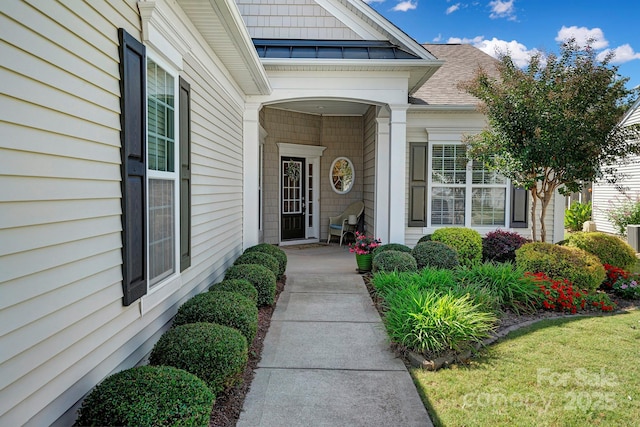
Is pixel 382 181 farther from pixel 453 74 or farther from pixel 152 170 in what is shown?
pixel 152 170

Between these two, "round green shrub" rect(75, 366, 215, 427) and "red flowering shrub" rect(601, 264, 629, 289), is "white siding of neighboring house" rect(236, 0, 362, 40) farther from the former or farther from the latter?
"round green shrub" rect(75, 366, 215, 427)

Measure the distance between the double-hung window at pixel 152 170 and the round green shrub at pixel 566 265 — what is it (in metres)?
4.69

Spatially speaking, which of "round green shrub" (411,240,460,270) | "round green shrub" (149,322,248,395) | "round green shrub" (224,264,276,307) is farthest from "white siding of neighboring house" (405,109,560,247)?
"round green shrub" (149,322,248,395)

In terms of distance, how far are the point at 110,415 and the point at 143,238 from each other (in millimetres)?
1212

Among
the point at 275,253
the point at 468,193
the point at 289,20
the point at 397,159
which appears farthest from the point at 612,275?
the point at 289,20

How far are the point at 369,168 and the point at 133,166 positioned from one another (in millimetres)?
8122

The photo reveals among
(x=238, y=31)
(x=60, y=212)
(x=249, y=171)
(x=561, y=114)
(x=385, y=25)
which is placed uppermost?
(x=385, y=25)

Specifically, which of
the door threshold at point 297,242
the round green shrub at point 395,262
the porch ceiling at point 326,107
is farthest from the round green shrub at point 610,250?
the door threshold at point 297,242

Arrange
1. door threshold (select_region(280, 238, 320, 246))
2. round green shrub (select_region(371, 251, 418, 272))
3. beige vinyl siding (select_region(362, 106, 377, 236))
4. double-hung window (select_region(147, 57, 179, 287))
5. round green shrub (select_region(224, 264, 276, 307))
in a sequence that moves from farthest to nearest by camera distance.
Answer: door threshold (select_region(280, 238, 320, 246)), beige vinyl siding (select_region(362, 106, 377, 236)), round green shrub (select_region(371, 251, 418, 272)), round green shrub (select_region(224, 264, 276, 307)), double-hung window (select_region(147, 57, 179, 287))

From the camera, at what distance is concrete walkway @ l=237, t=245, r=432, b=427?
10.3ft

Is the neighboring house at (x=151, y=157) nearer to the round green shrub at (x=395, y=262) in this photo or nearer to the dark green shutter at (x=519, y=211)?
the dark green shutter at (x=519, y=211)

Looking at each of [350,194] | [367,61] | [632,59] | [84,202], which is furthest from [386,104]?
[632,59]

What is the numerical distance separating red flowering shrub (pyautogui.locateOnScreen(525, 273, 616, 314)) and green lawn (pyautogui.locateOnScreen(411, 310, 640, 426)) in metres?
0.93

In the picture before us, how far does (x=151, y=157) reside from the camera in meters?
3.50
